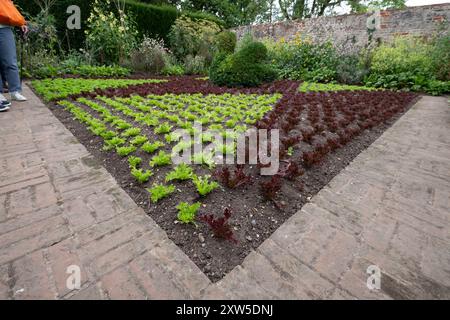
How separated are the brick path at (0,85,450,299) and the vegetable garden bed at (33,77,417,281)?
11cm

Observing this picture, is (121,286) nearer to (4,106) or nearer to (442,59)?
(4,106)


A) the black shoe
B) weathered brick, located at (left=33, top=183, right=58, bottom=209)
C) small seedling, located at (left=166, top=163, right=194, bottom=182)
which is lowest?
weathered brick, located at (left=33, top=183, right=58, bottom=209)

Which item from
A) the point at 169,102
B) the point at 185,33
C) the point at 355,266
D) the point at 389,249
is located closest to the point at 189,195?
the point at 355,266

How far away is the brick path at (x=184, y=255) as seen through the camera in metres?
1.28

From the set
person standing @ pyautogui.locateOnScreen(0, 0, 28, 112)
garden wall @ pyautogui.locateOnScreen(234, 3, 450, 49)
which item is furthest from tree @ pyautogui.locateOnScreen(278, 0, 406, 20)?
person standing @ pyautogui.locateOnScreen(0, 0, 28, 112)

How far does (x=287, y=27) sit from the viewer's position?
43.5 ft

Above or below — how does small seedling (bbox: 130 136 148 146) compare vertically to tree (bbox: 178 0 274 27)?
below

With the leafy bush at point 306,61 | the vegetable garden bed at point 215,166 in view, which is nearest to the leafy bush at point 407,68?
the leafy bush at point 306,61

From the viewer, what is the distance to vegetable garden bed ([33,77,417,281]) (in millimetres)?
1642

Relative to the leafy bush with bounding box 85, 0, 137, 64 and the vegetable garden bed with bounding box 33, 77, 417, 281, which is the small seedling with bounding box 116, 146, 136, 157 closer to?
the vegetable garden bed with bounding box 33, 77, 417, 281

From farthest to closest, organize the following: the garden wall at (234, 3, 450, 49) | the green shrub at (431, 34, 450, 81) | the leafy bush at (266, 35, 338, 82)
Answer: the leafy bush at (266, 35, 338, 82) → the garden wall at (234, 3, 450, 49) → the green shrub at (431, 34, 450, 81)

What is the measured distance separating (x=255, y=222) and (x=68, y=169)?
6.31ft

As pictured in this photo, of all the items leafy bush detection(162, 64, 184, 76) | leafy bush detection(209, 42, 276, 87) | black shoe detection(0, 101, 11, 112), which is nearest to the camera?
black shoe detection(0, 101, 11, 112)

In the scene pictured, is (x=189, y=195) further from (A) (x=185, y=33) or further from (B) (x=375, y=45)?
(A) (x=185, y=33)
